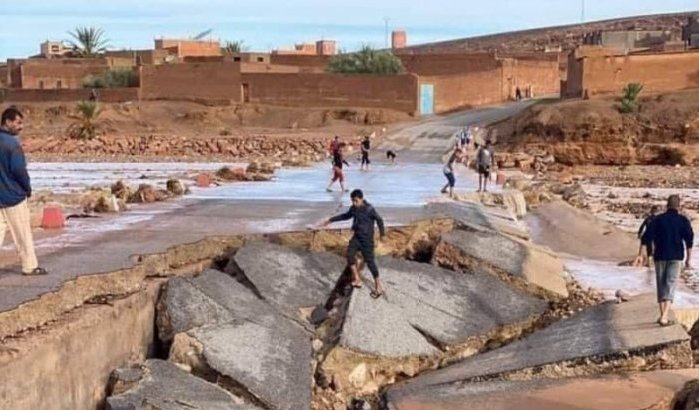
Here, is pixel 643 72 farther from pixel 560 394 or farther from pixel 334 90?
pixel 560 394

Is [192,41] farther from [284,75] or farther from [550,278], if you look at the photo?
[550,278]

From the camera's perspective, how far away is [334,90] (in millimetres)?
55000

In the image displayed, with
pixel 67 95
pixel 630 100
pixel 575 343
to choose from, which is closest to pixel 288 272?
pixel 575 343

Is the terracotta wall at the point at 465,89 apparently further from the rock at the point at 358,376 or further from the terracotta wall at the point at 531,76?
the rock at the point at 358,376

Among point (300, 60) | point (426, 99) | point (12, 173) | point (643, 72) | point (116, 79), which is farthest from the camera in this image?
point (300, 60)

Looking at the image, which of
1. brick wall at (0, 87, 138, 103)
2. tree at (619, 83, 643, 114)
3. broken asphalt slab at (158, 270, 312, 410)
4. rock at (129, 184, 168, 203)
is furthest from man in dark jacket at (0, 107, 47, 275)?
brick wall at (0, 87, 138, 103)

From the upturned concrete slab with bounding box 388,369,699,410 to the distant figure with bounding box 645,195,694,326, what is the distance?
1175mm

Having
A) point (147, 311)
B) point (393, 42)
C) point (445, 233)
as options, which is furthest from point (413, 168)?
point (393, 42)

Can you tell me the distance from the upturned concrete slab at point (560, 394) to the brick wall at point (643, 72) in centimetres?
4102

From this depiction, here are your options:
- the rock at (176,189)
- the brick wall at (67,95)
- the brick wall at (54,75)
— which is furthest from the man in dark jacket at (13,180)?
the brick wall at (54,75)

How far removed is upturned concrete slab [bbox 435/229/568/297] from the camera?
1368 cm

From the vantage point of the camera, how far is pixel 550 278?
563 inches

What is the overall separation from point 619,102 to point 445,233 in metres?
33.6

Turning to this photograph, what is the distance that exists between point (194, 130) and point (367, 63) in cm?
1269
